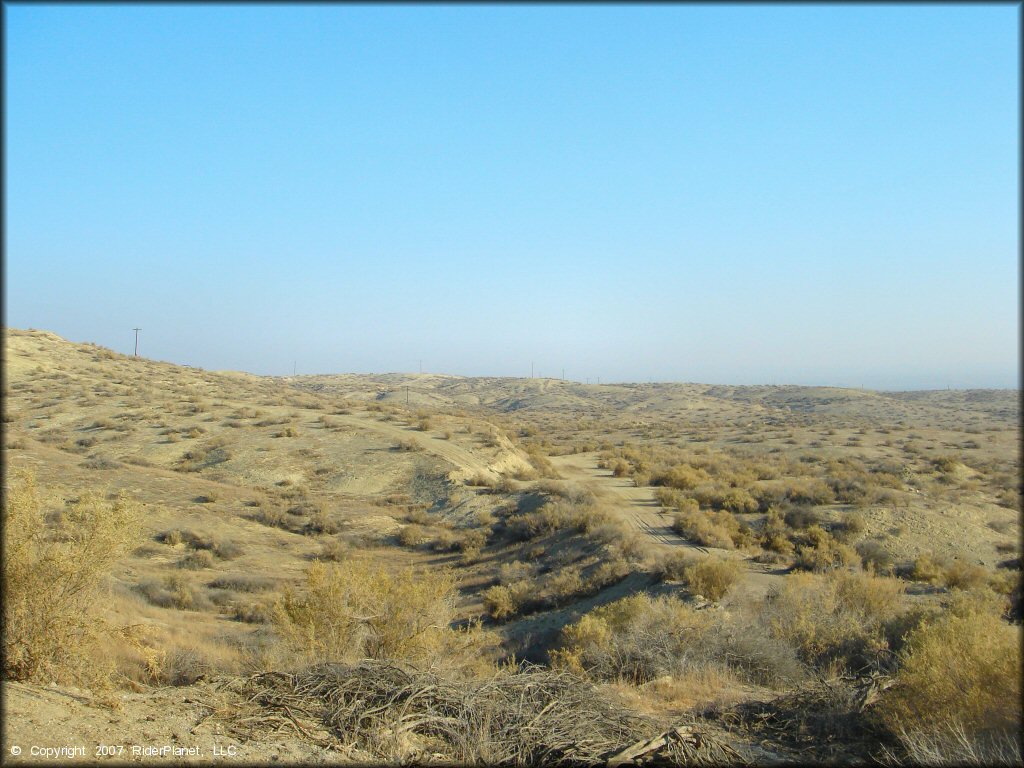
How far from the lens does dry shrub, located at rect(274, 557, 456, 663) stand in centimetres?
906

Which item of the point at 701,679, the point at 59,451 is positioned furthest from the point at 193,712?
the point at 59,451

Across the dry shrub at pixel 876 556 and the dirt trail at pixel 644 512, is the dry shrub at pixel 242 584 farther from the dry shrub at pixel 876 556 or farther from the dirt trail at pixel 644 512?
the dry shrub at pixel 876 556

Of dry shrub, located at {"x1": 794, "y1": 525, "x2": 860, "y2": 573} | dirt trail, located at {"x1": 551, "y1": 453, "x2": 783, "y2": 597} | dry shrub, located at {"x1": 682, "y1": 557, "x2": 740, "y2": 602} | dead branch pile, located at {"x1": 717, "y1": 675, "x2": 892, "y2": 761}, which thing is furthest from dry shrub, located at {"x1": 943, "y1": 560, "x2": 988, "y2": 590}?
dead branch pile, located at {"x1": 717, "y1": 675, "x2": 892, "y2": 761}

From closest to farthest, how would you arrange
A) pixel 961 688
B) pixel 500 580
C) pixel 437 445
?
pixel 961 688
pixel 500 580
pixel 437 445

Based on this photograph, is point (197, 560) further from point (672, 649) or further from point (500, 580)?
point (672, 649)

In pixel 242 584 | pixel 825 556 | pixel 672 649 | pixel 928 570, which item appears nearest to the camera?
pixel 672 649

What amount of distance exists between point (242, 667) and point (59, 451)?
26.6 meters

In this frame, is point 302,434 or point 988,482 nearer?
point 988,482

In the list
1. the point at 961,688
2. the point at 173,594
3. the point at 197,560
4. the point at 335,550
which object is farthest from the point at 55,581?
the point at 335,550

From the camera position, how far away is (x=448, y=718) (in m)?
6.43

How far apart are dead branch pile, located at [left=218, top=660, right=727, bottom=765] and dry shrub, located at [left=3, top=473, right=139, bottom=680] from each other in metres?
1.77

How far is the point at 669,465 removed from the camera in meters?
37.1

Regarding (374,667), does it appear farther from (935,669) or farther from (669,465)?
(669,465)

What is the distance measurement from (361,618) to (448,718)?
2.90 metres
